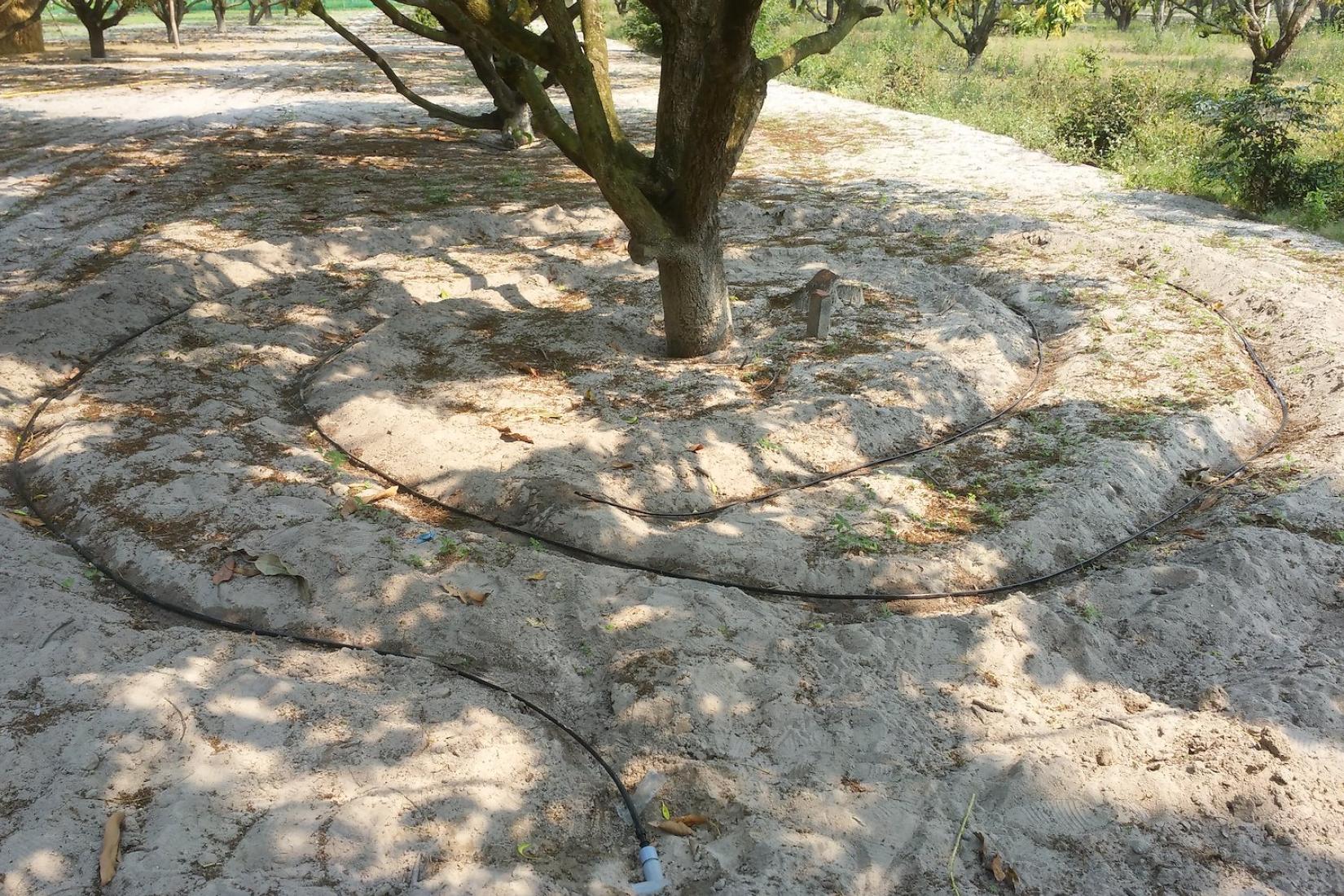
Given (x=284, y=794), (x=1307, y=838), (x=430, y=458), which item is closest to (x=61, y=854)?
(x=284, y=794)

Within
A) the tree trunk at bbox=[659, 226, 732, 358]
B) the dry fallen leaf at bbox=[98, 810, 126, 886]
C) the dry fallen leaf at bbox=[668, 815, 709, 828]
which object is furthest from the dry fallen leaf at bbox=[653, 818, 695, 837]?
the tree trunk at bbox=[659, 226, 732, 358]

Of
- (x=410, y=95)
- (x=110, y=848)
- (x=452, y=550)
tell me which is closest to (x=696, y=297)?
(x=452, y=550)

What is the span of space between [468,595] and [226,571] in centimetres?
100

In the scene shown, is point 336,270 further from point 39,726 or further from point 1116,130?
A: point 1116,130

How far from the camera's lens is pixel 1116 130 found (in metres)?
11.3

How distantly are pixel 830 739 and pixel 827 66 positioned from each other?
1865cm

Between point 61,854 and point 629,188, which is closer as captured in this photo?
point 61,854

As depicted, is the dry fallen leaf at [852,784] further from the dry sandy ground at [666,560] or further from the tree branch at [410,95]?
the tree branch at [410,95]

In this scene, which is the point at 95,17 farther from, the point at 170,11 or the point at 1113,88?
the point at 1113,88

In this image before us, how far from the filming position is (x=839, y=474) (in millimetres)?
4906

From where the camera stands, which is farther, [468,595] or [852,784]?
[468,595]

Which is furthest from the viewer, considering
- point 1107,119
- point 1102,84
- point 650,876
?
point 1102,84

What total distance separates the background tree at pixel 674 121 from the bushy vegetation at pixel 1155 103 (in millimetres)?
5146

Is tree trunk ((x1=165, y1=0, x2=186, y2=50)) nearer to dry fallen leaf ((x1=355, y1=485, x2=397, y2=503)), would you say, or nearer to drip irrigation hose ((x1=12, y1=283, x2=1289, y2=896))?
drip irrigation hose ((x1=12, y1=283, x2=1289, y2=896))
